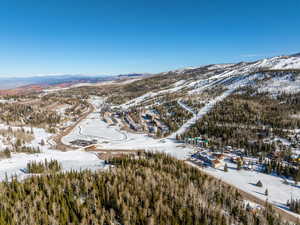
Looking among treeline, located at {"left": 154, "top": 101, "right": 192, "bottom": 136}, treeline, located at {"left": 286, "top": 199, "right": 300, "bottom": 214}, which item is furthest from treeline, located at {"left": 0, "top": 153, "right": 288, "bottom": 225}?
treeline, located at {"left": 154, "top": 101, "right": 192, "bottom": 136}

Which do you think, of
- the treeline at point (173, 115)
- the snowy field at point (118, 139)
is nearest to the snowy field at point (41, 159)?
the snowy field at point (118, 139)

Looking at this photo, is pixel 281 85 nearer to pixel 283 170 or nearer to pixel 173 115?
pixel 173 115

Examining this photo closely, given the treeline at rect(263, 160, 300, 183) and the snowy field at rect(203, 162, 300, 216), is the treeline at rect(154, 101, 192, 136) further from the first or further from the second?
the treeline at rect(263, 160, 300, 183)

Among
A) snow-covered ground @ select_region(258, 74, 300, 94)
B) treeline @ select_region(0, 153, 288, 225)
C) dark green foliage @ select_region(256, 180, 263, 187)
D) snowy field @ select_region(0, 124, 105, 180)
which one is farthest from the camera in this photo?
snow-covered ground @ select_region(258, 74, 300, 94)

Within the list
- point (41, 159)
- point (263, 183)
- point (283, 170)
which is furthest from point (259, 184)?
point (41, 159)

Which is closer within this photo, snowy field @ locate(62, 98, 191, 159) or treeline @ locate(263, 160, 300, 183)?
treeline @ locate(263, 160, 300, 183)

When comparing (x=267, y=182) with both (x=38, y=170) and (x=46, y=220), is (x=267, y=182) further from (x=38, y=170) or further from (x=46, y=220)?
(x=38, y=170)

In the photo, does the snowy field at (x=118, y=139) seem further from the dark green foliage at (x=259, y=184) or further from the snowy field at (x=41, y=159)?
the dark green foliage at (x=259, y=184)

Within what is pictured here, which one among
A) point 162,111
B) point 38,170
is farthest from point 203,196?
point 162,111
